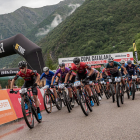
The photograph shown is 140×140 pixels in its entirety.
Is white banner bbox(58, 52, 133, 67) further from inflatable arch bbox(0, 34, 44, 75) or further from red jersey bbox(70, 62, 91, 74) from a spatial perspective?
red jersey bbox(70, 62, 91, 74)

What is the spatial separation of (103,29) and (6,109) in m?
98.3

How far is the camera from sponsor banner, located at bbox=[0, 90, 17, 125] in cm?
812

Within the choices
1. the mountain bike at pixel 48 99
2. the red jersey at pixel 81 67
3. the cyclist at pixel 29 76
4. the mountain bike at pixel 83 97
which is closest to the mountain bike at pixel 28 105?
the cyclist at pixel 29 76

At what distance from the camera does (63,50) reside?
124 metres

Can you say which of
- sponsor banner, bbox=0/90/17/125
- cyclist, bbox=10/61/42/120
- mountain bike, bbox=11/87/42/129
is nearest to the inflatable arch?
sponsor banner, bbox=0/90/17/125

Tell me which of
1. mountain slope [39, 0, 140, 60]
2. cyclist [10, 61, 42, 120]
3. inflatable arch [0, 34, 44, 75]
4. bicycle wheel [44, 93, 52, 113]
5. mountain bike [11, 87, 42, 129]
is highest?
mountain slope [39, 0, 140, 60]

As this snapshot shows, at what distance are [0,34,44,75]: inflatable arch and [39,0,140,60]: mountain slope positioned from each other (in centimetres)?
7418

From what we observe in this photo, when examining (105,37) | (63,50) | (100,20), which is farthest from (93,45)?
(63,50)

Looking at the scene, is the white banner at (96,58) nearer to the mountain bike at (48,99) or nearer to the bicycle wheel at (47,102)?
the mountain bike at (48,99)

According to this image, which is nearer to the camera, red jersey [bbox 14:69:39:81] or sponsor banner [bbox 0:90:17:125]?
red jersey [bbox 14:69:39:81]

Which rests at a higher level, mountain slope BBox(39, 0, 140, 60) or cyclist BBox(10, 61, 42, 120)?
mountain slope BBox(39, 0, 140, 60)

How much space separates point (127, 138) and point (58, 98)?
623 cm

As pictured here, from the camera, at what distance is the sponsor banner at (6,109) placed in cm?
812

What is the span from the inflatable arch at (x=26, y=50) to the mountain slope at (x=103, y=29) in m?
74.2
